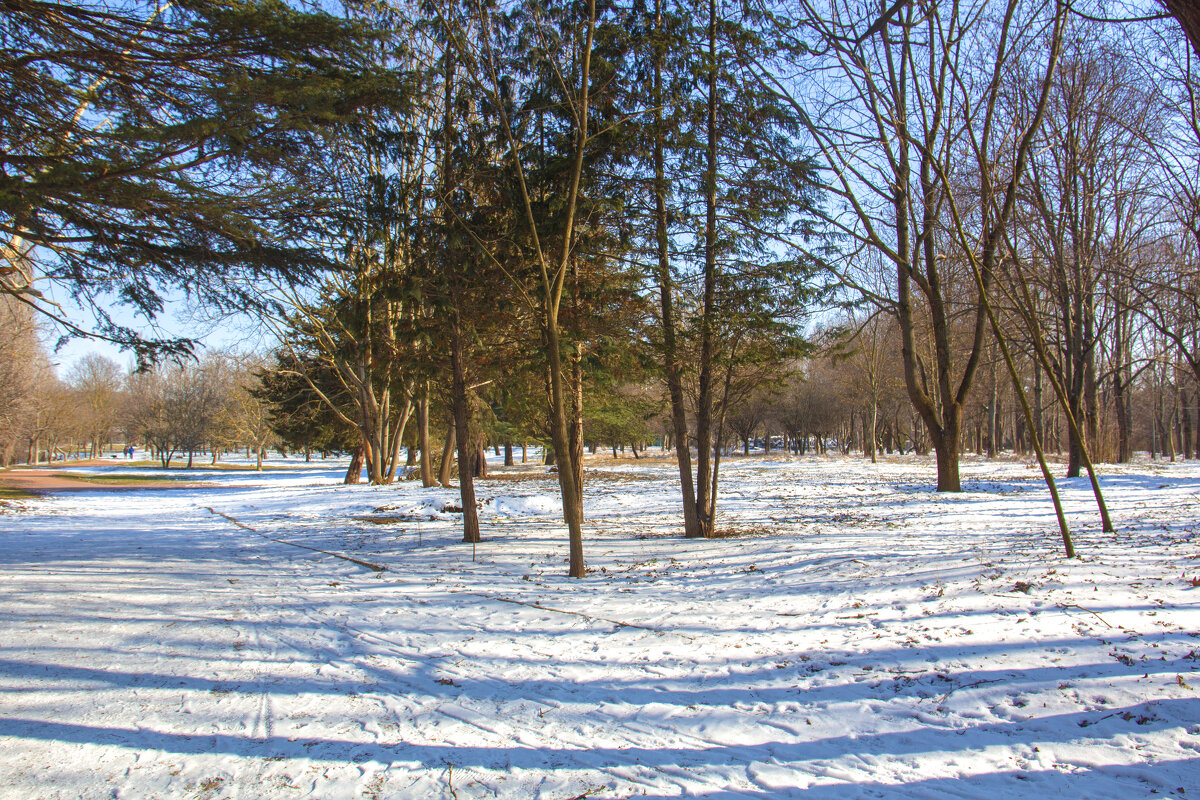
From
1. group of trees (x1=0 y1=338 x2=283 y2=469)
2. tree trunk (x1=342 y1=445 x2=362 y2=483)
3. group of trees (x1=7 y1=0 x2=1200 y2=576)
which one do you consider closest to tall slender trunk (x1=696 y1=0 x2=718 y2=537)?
group of trees (x1=7 y1=0 x2=1200 y2=576)

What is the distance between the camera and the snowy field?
3.09 metres

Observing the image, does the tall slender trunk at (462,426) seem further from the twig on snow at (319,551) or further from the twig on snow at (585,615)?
the twig on snow at (585,615)

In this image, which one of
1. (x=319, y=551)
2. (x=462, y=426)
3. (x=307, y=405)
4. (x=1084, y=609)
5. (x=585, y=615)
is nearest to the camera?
(x=1084, y=609)

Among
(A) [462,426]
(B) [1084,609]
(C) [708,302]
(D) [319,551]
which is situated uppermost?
(C) [708,302]

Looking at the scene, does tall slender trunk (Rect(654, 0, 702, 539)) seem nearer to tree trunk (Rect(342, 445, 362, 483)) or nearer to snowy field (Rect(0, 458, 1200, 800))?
snowy field (Rect(0, 458, 1200, 800))

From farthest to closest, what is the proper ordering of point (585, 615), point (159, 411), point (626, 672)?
point (159, 411) < point (585, 615) < point (626, 672)

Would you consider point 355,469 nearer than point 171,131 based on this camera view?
No

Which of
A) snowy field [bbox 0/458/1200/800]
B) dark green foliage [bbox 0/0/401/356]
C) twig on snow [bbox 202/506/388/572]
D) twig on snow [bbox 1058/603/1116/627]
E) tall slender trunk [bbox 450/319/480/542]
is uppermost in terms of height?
dark green foliage [bbox 0/0/401/356]

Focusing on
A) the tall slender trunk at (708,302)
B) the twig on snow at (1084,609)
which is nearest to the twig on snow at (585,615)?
the twig on snow at (1084,609)

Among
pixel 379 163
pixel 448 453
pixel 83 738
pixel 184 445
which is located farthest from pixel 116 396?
pixel 83 738

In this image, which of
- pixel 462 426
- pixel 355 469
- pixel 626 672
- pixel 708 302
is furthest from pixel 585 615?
pixel 355 469

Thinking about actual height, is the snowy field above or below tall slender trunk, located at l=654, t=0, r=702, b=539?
below

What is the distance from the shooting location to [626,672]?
14.7 feet

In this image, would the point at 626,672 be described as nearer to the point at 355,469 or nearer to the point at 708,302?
the point at 708,302
